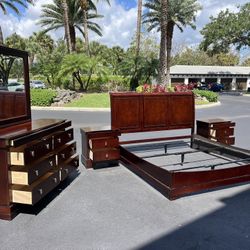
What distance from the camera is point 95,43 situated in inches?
2329

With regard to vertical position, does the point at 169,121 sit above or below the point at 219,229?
above

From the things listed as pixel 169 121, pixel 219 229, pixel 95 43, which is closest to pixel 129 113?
pixel 169 121

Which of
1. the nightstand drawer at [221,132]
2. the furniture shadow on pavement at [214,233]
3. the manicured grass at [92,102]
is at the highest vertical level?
the manicured grass at [92,102]

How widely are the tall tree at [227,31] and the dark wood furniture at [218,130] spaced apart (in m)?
28.2

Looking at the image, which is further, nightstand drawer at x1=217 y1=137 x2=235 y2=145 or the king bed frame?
nightstand drawer at x1=217 y1=137 x2=235 y2=145

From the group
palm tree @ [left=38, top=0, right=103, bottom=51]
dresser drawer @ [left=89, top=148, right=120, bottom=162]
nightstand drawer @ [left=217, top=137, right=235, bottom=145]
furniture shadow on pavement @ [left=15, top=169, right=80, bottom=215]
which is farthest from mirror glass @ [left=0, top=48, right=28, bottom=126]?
palm tree @ [left=38, top=0, right=103, bottom=51]

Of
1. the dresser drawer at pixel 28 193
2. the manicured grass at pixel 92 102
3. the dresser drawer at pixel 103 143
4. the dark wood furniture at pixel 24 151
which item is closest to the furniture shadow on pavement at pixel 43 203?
the dark wood furniture at pixel 24 151

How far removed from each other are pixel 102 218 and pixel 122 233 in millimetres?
453

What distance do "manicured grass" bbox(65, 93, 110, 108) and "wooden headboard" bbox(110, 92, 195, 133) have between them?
10.0m

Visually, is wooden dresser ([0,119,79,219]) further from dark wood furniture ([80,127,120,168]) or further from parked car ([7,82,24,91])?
dark wood furniture ([80,127,120,168])

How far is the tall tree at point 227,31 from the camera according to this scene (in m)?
31.7

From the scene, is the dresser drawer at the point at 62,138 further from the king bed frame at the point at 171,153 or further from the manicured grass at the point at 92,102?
the manicured grass at the point at 92,102

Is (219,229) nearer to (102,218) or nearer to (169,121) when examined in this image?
(102,218)

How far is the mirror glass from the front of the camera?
A: 4.47m
